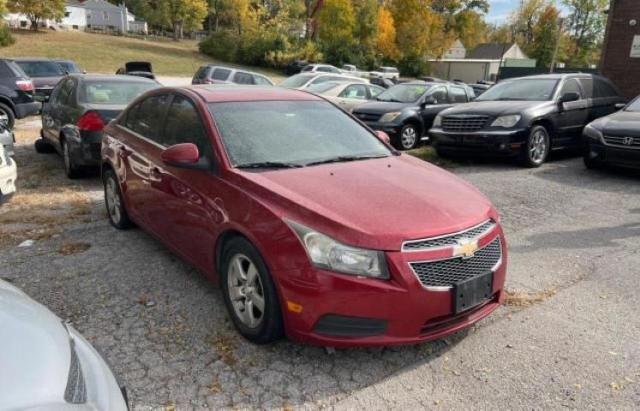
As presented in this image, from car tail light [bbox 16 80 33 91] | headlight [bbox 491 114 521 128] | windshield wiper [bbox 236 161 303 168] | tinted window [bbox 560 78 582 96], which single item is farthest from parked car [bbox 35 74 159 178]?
tinted window [bbox 560 78 582 96]

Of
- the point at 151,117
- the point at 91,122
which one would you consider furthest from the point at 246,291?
the point at 91,122

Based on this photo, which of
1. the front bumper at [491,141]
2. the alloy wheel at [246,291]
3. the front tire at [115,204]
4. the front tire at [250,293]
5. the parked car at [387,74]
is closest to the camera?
the front tire at [250,293]

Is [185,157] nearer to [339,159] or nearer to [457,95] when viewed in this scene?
[339,159]

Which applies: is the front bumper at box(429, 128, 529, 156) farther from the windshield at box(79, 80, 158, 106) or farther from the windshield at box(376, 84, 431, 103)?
the windshield at box(79, 80, 158, 106)

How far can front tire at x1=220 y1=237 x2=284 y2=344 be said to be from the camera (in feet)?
9.80

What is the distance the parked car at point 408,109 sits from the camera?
1052cm

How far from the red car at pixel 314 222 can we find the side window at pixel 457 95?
8.28 m

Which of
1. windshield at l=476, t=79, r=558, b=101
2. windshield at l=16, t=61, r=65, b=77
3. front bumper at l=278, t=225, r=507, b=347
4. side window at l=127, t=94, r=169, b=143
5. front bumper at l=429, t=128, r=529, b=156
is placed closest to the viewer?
front bumper at l=278, t=225, r=507, b=347

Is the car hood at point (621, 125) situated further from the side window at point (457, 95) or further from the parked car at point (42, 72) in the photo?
the parked car at point (42, 72)

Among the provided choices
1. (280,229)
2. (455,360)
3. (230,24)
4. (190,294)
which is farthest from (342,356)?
(230,24)

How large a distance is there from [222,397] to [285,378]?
384 mm

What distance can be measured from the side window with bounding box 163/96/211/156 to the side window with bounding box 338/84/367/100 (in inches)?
354

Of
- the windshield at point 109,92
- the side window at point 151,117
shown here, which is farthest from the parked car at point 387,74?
the side window at point 151,117

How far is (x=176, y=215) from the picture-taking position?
3.98m
